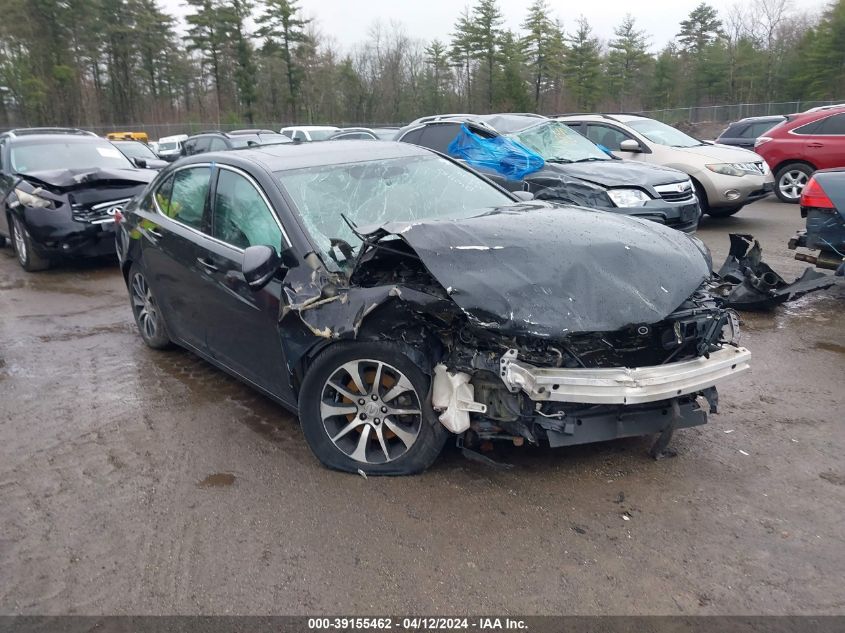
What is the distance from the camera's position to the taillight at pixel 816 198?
6.30m

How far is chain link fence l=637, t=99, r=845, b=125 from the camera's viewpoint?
38812mm

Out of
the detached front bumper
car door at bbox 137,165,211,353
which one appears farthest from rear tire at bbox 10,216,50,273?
car door at bbox 137,165,211,353

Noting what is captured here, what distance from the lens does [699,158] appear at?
10641mm

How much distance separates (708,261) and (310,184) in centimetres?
241

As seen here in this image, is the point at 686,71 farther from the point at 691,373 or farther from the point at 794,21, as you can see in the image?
the point at 691,373

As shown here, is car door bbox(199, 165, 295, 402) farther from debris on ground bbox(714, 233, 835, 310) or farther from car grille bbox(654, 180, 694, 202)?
car grille bbox(654, 180, 694, 202)

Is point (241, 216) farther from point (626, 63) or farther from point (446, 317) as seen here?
point (626, 63)

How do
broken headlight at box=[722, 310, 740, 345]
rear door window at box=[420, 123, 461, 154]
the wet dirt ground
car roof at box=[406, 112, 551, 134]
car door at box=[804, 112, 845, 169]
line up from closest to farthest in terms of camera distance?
the wet dirt ground → broken headlight at box=[722, 310, 740, 345] → rear door window at box=[420, 123, 461, 154] → car roof at box=[406, 112, 551, 134] → car door at box=[804, 112, 845, 169]

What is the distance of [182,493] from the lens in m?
3.64

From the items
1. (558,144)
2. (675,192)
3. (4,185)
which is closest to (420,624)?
(675,192)

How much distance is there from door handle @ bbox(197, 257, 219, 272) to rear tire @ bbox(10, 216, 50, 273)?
18.9ft

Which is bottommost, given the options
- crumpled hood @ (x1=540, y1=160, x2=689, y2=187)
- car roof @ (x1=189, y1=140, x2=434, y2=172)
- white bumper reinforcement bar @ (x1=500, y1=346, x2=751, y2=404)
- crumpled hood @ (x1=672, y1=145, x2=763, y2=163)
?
white bumper reinforcement bar @ (x1=500, y1=346, x2=751, y2=404)

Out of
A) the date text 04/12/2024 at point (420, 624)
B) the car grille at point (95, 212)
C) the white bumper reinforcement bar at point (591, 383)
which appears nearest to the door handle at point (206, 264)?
the white bumper reinforcement bar at point (591, 383)

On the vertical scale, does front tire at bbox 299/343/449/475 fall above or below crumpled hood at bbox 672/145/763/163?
below
